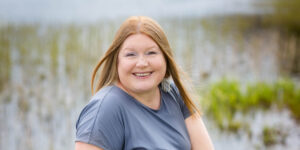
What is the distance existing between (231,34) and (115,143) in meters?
4.90

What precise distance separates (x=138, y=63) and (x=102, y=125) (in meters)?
0.29

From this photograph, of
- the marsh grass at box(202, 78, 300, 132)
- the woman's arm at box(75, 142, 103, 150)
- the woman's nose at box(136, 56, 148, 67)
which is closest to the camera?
the woman's arm at box(75, 142, 103, 150)

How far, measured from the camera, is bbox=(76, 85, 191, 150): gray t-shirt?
61.6 inches

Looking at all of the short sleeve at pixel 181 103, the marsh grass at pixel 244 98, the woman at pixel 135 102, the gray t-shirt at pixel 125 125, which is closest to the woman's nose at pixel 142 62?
the woman at pixel 135 102

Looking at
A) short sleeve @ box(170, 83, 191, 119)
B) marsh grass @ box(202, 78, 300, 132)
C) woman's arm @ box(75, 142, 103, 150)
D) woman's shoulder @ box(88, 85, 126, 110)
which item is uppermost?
woman's shoulder @ box(88, 85, 126, 110)

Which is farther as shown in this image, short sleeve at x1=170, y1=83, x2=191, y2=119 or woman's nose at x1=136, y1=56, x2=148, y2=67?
short sleeve at x1=170, y1=83, x2=191, y2=119

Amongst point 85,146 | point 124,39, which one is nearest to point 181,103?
point 124,39

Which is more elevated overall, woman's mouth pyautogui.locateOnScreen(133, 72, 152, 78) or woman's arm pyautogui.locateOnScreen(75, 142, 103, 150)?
woman's mouth pyautogui.locateOnScreen(133, 72, 152, 78)

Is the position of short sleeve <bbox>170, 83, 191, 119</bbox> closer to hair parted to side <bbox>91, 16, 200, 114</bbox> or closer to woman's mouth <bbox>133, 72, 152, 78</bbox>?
hair parted to side <bbox>91, 16, 200, 114</bbox>

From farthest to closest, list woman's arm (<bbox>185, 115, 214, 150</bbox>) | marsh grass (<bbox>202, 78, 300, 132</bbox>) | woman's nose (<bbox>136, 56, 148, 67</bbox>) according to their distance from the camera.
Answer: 1. marsh grass (<bbox>202, 78, 300, 132</bbox>)
2. woman's arm (<bbox>185, 115, 214, 150</bbox>)
3. woman's nose (<bbox>136, 56, 148, 67</bbox>)

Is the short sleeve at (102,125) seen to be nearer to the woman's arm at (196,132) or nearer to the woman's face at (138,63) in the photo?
the woman's face at (138,63)

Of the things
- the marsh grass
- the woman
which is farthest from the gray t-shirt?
the marsh grass

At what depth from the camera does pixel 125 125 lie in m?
1.63

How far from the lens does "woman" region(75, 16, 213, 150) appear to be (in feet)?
5.19
